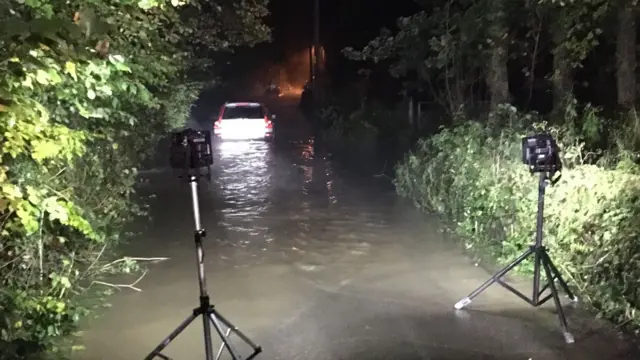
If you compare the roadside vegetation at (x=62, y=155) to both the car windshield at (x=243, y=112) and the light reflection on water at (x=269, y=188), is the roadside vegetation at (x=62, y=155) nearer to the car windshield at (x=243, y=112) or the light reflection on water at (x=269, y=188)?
the light reflection on water at (x=269, y=188)

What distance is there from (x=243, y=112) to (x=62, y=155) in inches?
733

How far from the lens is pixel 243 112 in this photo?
78.9ft

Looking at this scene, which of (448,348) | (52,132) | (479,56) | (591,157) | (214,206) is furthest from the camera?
(479,56)

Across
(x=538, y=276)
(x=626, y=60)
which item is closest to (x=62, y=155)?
(x=538, y=276)

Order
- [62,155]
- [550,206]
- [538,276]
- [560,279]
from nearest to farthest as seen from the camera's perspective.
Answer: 1. [62,155]
2. [560,279]
3. [538,276]
4. [550,206]

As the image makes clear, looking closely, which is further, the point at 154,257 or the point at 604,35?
the point at 604,35

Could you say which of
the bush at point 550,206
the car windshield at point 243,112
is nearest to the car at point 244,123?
the car windshield at point 243,112

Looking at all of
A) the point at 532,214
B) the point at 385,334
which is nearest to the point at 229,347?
the point at 385,334

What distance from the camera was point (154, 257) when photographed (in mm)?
8961

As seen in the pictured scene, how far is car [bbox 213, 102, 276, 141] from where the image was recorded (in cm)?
2347

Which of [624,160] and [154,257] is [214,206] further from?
[624,160]

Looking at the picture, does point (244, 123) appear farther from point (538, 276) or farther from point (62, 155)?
point (62, 155)

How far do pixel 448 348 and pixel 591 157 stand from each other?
4779 millimetres

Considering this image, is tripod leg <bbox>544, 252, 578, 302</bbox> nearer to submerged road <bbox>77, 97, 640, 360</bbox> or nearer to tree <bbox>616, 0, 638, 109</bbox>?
submerged road <bbox>77, 97, 640, 360</bbox>
